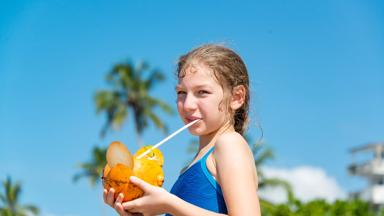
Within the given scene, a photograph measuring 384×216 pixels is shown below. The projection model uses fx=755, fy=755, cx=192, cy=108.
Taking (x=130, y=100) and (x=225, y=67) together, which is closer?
(x=225, y=67)

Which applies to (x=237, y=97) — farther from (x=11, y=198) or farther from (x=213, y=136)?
(x=11, y=198)

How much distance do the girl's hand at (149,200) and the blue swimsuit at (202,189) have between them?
246mm

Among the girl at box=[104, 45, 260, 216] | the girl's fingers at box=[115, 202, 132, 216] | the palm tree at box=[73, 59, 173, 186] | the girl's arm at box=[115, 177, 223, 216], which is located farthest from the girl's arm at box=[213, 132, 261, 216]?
the palm tree at box=[73, 59, 173, 186]

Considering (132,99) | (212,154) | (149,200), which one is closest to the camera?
(149,200)

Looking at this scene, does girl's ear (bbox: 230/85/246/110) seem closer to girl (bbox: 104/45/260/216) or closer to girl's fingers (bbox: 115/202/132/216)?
girl (bbox: 104/45/260/216)

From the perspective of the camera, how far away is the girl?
337cm

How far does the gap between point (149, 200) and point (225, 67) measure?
81 centimetres

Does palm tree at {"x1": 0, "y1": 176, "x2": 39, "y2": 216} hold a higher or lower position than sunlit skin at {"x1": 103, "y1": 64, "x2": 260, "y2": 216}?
higher

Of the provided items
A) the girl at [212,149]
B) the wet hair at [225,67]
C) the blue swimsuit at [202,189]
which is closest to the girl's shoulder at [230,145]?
the girl at [212,149]

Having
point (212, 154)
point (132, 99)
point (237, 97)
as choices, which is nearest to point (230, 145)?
point (212, 154)

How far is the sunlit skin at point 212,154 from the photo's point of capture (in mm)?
3359

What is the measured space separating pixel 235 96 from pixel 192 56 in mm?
297

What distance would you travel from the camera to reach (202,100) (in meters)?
3.67

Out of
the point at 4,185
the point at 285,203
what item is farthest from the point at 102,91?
the point at 285,203
